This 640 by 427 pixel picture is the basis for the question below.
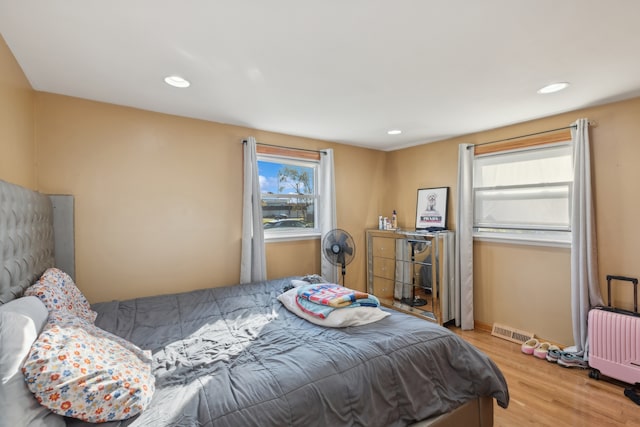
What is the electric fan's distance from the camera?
3371 millimetres

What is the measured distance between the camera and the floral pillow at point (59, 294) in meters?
1.48

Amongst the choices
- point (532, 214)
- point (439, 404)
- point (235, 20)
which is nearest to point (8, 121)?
point (235, 20)

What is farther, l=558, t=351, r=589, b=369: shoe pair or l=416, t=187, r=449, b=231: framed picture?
l=416, t=187, r=449, b=231: framed picture

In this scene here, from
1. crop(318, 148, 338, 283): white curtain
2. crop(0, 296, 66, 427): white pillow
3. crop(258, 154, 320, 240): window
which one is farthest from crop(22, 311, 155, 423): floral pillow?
crop(318, 148, 338, 283): white curtain

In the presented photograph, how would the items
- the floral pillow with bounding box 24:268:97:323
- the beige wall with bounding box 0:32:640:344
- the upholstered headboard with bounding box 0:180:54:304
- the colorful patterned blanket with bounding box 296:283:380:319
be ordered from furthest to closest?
the beige wall with bounding box 0:32:640:344
the colorful patterned blanket with bounding box 296:283:380:319
the floral pillow with bounding box 24:268:97:323
the upholstered headboard with bounding box 0:180:54:304

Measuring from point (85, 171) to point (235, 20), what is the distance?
1.90 meters

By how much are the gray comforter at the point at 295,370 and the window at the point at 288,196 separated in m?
1.52

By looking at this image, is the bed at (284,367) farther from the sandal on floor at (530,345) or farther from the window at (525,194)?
the window at (525,194)

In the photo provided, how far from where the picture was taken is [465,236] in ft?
11.1

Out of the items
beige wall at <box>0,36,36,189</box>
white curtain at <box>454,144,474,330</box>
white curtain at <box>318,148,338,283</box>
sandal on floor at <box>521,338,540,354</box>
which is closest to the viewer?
beige wall at <box>0,36,36,189</box>

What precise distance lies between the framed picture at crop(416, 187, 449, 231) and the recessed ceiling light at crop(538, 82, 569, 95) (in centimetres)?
159

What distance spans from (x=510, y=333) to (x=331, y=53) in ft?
10.8

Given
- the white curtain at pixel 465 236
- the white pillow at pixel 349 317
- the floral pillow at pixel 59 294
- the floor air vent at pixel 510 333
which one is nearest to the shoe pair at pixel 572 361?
the floor air vent at pixel 510 333

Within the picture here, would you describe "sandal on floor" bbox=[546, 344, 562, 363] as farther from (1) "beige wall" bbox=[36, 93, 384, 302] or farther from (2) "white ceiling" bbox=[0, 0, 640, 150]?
(1) "beige wall" bbox=[36, 93, 384, 302]
